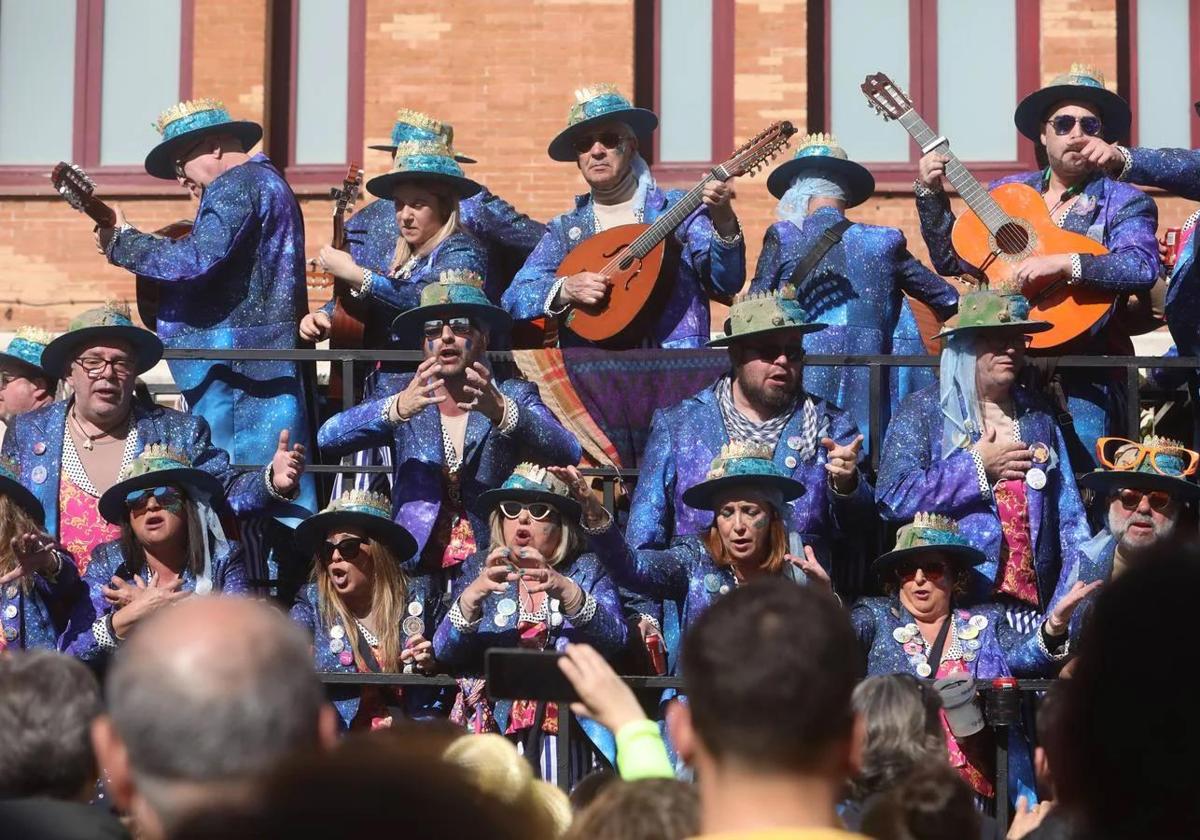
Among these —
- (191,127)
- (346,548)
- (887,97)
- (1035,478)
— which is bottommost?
(346,548)

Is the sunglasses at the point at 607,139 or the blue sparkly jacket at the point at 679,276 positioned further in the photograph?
Result: the sunglasses at the point at 607,139

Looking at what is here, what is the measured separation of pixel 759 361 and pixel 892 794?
396 cm

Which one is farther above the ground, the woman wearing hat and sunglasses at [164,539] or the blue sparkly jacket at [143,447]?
the blue sparkly jacket at [143,447]

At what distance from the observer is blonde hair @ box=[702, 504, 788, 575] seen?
704cm

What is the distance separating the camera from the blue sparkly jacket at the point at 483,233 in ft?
29.2

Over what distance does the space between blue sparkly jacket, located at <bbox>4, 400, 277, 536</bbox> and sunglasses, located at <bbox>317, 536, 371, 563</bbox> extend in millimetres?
550

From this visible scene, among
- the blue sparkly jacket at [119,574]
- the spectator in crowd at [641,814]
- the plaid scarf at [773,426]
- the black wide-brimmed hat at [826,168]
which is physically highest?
the black wide-brimmed hat at [826,168]

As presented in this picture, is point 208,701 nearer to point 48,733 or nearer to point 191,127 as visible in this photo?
point 48,733

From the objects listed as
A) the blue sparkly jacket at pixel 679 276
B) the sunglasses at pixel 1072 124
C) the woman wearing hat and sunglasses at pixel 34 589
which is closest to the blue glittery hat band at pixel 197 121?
the blue sparkly jacket at pixel 679 276

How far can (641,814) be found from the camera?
313 cm

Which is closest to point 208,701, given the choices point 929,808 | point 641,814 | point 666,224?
point 641,814

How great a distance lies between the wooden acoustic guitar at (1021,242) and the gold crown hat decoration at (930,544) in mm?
1261

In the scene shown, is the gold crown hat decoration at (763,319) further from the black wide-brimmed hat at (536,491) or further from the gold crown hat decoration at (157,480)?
the gold crown hat decoration at (157,480)

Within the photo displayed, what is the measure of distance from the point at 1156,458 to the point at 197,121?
4.05 m
